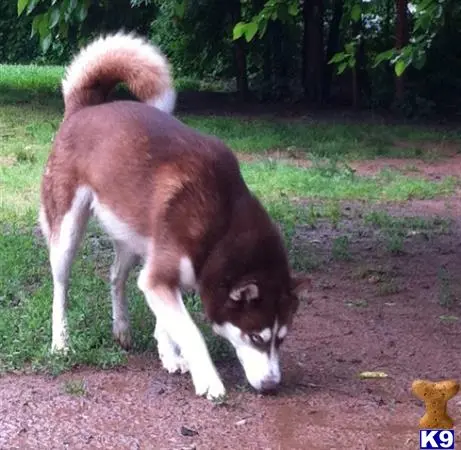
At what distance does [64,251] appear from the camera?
516 centimetres

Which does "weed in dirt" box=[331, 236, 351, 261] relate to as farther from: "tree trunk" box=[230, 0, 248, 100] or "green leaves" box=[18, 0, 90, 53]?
"tree trunk" box=[230, 0, 248, 100]

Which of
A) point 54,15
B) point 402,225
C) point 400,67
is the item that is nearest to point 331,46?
point 402,225

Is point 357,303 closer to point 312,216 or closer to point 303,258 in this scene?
point 303,258

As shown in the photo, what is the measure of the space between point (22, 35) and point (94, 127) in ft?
72.1

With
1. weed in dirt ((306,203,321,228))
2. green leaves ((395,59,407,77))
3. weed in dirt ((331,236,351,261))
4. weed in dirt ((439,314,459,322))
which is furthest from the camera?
weed in dirt ((306,203,321,228))

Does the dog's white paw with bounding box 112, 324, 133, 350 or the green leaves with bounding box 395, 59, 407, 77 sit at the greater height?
the green leaves with bounding box 395, 59, 407, 77

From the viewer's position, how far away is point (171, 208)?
4.65 metres

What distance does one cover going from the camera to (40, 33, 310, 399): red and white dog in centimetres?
448

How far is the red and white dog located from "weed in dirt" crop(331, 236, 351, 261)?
223 cm

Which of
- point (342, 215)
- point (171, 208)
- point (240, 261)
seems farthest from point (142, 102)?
point (342, 215)

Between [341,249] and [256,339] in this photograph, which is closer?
[256,339]

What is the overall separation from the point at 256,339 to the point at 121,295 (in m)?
1.14

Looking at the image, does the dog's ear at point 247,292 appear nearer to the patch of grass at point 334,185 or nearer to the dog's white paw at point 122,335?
the dog's white paw at point 122,335

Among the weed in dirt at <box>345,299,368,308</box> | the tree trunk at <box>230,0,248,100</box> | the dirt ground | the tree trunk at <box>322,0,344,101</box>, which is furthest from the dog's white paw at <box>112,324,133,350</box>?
the tree trunk at <box>322,0,344,101</box>
